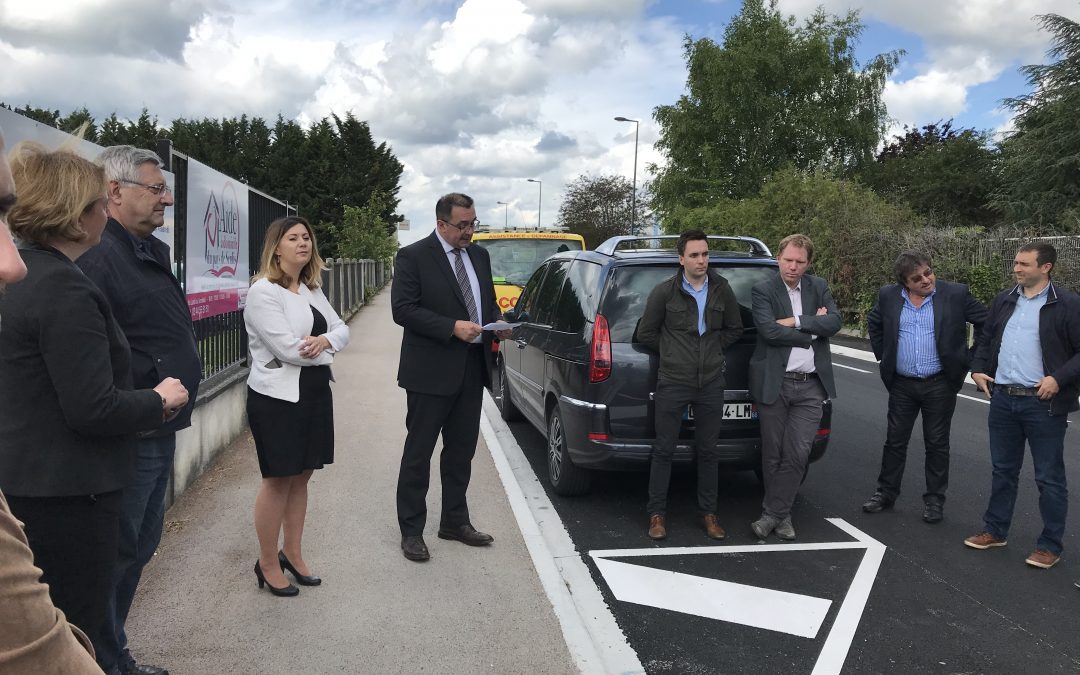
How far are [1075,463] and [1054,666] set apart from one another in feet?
14.8

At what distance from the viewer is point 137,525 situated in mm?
3018

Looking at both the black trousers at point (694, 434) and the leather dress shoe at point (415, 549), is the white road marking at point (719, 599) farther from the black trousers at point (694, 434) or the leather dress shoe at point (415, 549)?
the leather dress shoe at point (415, 549)

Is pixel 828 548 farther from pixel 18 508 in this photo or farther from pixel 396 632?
pixel 18 508

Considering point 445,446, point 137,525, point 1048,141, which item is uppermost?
point 1048,141

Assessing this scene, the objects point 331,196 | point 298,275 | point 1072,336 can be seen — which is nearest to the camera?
point 298,275

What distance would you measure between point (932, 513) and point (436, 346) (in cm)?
349

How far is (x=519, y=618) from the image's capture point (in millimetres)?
3803

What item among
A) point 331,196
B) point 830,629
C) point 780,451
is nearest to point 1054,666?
point 830,629

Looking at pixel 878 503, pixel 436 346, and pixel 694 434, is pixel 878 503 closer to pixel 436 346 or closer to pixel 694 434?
pixel 694 434

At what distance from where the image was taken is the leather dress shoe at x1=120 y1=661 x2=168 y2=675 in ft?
10.2

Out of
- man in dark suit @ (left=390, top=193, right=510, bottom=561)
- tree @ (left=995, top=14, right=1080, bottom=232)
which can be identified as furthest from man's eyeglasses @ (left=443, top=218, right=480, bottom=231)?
tree @ (left=995, top=14, right=1080, bottom=232)

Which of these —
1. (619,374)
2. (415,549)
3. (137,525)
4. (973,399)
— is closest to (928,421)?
(619,374)

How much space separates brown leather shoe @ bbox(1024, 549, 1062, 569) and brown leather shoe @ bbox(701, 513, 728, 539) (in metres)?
1.71

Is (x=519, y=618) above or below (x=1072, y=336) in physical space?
below
